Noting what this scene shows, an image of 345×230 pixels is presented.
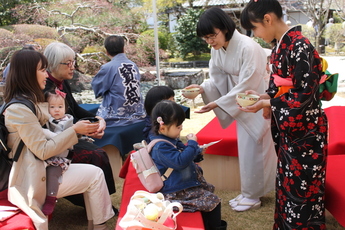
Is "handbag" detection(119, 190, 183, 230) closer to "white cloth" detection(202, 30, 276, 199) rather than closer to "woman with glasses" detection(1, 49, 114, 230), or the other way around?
"woman with glasses" detection(1, 49, 114, 230)

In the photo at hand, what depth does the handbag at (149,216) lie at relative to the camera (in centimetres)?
196

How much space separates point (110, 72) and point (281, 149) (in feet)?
8.80

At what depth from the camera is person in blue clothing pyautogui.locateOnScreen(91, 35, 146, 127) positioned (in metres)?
4.50

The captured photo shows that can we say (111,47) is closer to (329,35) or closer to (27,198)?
(27,198)

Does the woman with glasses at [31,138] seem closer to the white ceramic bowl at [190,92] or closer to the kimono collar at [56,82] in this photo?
the kimono collar at [56,82]

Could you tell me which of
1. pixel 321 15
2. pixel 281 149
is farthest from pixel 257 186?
pixel 321 15

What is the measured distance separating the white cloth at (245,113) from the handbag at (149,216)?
1.38 m

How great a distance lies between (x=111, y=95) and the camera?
455 centimetres

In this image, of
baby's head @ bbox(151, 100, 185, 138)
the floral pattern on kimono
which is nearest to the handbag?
baby's head @ bbox(151, 100, 185, 138)

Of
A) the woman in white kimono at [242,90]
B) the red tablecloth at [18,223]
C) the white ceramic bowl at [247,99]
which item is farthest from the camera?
the woman in white kimono at [242,90]

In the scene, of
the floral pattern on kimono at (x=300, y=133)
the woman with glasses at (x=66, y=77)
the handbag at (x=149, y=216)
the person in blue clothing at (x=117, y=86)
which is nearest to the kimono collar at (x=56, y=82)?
the woman with glasses at (x=66, y=77)

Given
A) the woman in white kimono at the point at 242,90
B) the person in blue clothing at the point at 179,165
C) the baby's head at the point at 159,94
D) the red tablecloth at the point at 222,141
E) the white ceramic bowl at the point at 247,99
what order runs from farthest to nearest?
the red tablecloth at the point at 222,141 → the baby's head at the point at 159,94 → the woman in white kimono at the point at 242,90 → the white ceramic bowl at the point at 247,99 → the person in blue clothing at the point at 179,165

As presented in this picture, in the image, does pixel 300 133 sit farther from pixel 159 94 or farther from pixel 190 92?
pixel 159 94

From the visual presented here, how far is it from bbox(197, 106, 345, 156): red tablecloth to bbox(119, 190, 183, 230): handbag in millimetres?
1777
